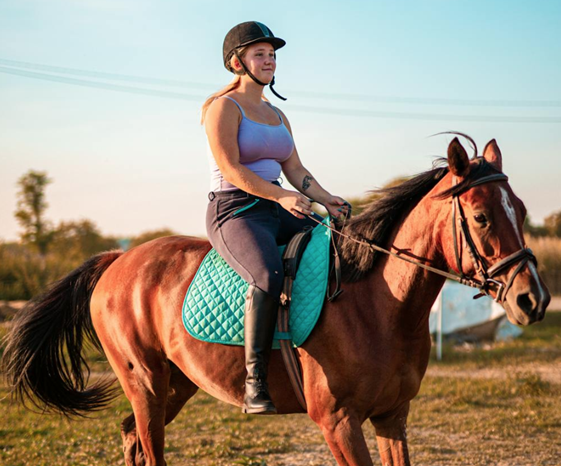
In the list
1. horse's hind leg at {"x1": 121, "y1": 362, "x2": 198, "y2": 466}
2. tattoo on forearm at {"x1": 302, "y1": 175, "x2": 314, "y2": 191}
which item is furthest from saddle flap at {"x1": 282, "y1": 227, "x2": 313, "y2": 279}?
horse's hind leg at {"x1": 121, "y1": 362, "x2": 198, "y2": 466}

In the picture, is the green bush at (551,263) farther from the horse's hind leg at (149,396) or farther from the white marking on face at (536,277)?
the white marking on face at (536,277)

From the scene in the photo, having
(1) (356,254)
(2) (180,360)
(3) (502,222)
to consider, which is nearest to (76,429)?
(2) (180,360)

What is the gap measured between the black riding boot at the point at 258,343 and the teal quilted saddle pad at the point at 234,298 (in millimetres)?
113

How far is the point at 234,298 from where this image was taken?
3668 millimetres

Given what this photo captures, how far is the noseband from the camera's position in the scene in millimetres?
2779

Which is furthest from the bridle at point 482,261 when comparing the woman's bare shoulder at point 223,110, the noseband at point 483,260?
the woman's bare shoulder at point 223,110

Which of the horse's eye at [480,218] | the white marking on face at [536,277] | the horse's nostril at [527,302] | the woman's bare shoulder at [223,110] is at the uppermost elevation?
the woman's bare shoulder at [223,110]

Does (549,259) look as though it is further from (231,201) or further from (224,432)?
(231,201)

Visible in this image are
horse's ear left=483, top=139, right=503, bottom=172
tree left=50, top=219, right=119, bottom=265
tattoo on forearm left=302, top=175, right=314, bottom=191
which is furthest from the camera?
tree left=50, top=219, right=119, bottom=265

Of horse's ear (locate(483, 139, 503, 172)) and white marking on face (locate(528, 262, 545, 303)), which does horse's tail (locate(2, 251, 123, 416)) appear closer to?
horse's ear (locate(483, 139, 503, 172))

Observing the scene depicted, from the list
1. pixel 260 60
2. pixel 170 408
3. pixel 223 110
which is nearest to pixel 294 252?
pixel 223 110

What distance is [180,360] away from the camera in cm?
399

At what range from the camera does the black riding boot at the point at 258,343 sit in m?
3.41

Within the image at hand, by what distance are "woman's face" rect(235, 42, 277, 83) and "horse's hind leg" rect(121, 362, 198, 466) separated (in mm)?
2134
